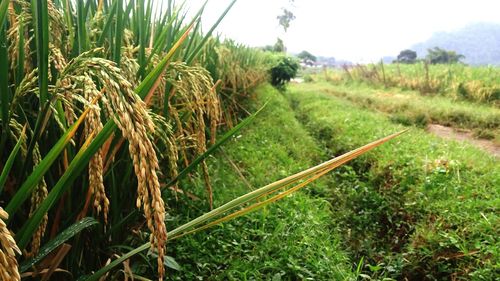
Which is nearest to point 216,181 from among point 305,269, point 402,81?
point 305,269

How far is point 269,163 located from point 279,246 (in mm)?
1744

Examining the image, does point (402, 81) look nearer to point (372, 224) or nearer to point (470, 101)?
point (470, 101)

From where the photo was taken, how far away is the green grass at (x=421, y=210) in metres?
2.50

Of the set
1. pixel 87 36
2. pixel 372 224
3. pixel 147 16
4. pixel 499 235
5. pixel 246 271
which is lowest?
pixel 372 224

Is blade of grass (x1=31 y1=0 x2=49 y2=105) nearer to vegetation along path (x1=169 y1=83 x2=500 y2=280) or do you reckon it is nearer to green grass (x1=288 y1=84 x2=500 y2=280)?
vegetation along path (x1=169 y1=83 x2=500 y2=280)

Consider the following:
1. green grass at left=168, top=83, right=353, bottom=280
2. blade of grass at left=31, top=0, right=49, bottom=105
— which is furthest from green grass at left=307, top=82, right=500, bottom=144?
blade of grass at left=31, top=0, right=49, bottom=105

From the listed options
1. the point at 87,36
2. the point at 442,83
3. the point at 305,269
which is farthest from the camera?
the point at 442,83

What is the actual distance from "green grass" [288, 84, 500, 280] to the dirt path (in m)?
0.97

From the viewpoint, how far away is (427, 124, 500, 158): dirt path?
5.58 metres

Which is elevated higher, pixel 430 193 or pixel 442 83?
pixel 442 83

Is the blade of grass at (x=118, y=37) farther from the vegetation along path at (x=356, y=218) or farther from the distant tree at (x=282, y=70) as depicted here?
the distant tree at (x=282, y=70)

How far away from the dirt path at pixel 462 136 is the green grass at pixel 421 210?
0.97 meters

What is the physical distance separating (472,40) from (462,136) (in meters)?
115

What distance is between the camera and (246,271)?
1.75 metres
